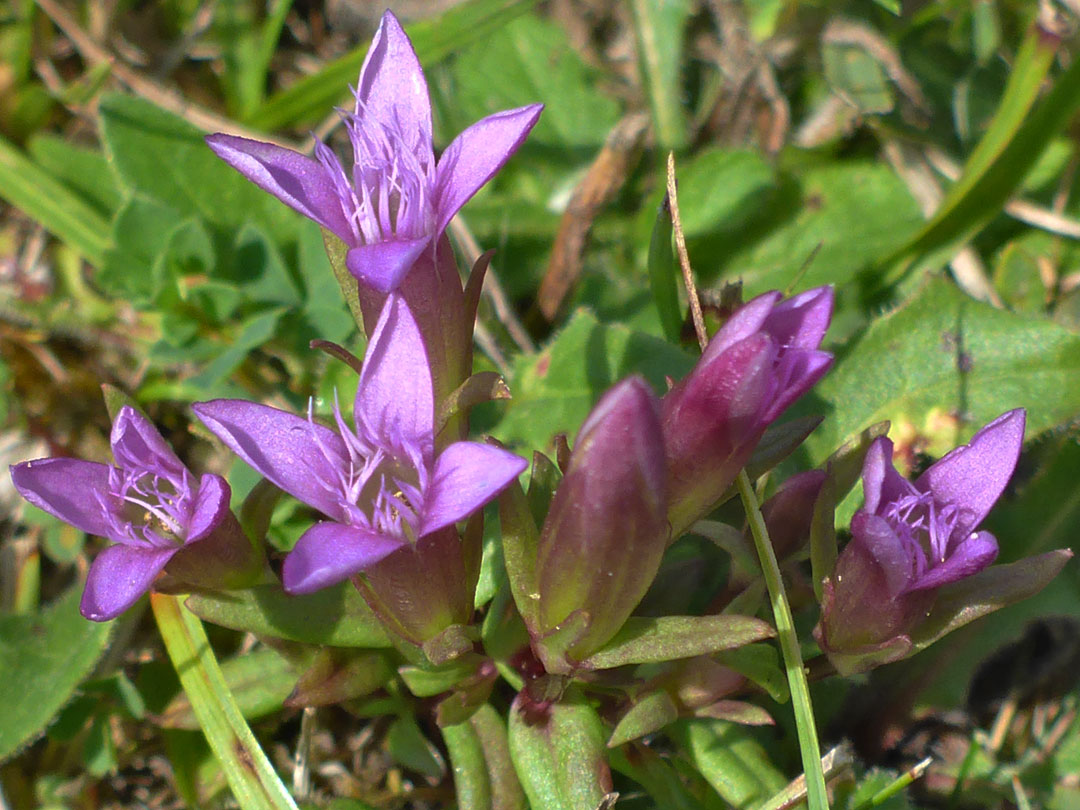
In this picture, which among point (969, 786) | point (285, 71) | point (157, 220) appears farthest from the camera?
point (285, 71)

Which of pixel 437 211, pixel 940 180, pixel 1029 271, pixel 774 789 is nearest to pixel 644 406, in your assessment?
pixel 437 211

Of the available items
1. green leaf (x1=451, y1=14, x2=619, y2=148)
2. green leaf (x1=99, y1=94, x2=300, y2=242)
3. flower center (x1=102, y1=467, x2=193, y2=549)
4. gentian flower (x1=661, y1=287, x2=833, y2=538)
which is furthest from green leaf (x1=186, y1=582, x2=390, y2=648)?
green leaf (x1=451, y1=14, x2=619, y2=148)

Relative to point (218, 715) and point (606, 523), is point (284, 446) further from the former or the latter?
point (218, 715)

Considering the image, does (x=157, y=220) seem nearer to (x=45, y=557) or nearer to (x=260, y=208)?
(x=260, y=208)

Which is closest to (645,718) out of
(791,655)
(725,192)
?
(791,655)

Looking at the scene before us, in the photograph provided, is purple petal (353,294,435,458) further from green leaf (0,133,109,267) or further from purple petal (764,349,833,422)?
green leaf (0,133,109,267)

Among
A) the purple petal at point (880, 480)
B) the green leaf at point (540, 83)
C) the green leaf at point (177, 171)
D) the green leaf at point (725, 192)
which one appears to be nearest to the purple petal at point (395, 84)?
the purple petal at point (880, 480)
